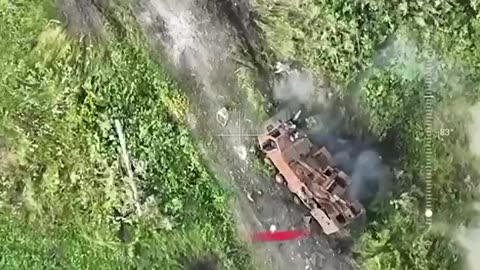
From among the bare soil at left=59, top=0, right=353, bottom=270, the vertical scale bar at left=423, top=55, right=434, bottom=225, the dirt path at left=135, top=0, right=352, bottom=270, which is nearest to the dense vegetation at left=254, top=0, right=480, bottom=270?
the vertical scale bar at left=423, top=55, right=434, bottom=225

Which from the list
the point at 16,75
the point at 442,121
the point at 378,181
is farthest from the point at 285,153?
the point at 16,75

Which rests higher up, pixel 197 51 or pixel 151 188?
pixel 197 51

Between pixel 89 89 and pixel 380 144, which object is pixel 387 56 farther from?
pixel 89 89

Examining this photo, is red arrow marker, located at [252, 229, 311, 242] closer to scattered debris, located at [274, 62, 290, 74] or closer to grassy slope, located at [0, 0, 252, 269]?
grassy slope, located at [0, 0, 252, 269]

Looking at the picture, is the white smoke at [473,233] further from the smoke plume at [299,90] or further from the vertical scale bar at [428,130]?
the smoke plume at [299,90]

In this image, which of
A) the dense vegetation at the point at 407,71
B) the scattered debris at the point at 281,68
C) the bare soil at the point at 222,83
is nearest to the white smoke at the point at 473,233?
the dense vegetation at the point at 407,71

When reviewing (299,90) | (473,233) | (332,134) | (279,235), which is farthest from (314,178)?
(473,233)
